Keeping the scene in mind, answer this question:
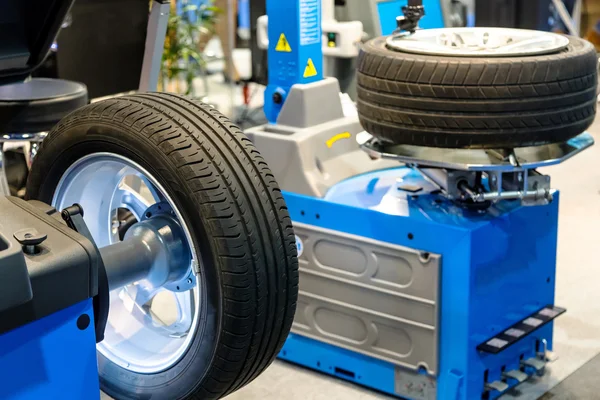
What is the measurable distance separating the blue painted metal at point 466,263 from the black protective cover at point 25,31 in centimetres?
101

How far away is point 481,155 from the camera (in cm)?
233

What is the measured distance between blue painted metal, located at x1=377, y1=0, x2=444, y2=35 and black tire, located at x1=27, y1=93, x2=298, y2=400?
10.2ft

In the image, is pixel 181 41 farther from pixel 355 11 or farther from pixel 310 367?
pixel 310 367

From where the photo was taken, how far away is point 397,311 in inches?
99.8

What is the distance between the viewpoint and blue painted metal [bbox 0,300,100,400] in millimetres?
1096

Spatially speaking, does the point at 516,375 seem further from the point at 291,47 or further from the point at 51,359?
the point at 51,359

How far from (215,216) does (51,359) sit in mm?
380

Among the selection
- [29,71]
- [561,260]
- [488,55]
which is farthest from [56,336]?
[561,260]

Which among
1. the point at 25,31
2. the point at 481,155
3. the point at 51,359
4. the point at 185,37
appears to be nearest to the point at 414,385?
the point at 481,155

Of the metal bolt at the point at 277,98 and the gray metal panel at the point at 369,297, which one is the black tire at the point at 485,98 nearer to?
the gray metal panel at the point at 369,297

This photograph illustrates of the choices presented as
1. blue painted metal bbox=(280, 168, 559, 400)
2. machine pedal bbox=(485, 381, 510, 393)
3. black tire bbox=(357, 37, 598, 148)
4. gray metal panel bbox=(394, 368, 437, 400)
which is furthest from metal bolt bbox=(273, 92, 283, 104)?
machine pedal bbox=(485, 381, 510, 393)

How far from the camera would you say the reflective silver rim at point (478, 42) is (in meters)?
2.22

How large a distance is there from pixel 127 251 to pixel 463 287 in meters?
1.16

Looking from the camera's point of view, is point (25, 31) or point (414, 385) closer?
point (25, 31)
